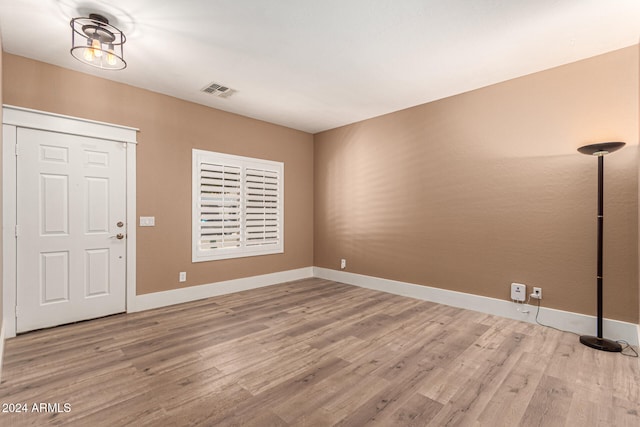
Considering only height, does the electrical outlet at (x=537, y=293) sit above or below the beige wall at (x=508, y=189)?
below

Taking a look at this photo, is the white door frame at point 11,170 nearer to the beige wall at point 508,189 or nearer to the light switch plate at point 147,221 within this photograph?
the light switch plate at point 147,221

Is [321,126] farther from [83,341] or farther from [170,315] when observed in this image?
[83,341]

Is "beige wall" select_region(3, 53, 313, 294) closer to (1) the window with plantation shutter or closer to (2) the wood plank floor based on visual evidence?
(1) the window with plantation shutter

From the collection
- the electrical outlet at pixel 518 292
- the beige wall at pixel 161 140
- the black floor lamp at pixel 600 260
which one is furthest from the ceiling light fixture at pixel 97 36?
the electrical outlet at pixel 518 292

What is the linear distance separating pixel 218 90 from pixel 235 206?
5.53 ft

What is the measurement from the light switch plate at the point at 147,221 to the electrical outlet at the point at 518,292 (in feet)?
14.6

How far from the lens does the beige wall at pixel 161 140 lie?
3.13 m

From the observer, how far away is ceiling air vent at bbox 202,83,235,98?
12.0ft

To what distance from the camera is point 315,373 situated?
7.48ft

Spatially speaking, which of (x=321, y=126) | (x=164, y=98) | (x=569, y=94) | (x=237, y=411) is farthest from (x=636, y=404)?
(x=164, y=98)

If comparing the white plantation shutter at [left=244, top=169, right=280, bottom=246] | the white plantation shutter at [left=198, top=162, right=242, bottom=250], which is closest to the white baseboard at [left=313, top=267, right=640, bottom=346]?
the white plantation shutter at [left=244, top=169, right=280, bottom=246]

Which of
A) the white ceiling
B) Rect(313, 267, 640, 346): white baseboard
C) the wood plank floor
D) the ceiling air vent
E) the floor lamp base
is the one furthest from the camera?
the ceiling air vent

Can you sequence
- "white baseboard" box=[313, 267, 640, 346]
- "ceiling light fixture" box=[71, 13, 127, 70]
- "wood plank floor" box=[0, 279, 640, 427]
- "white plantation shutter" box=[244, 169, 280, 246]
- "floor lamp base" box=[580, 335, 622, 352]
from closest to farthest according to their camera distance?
"wood plank floor" box=[0, 279, 640, 427] < "ceiling light fixture" box=[71, 13, 127, 70] < "floor lamp base" box=[580, 335, 622, 352] < "white baseboard" box=[313, 267, 640, 346] < "white plantation shutter" box=[244, 169, 280, 246]

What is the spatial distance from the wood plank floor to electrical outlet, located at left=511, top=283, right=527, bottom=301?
0.99 feet
